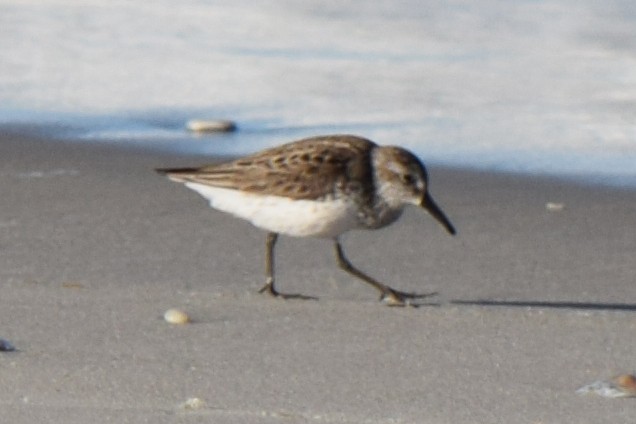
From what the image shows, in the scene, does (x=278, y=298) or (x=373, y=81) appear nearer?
(x=278, y=298)

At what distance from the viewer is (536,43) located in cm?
1135

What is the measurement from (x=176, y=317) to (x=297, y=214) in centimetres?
61

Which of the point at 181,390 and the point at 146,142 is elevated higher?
the point at 181,390

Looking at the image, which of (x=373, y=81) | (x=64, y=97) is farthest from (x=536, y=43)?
(x=64, y=97)

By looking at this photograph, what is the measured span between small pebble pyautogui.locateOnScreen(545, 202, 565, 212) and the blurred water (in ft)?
1.84

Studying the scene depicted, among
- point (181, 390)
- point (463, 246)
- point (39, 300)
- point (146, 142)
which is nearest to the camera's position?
point (181, 390)

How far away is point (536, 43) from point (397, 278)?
5576mm

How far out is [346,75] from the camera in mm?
10344

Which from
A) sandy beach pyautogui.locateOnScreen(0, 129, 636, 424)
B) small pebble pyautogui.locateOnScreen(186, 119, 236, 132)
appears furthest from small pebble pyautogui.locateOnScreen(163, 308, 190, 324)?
small pebble pyautogui.locateOnScreen(186, 119, 236, 132)

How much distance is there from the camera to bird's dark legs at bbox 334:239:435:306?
5574 millimetres

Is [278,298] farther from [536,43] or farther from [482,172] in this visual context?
[536,43]

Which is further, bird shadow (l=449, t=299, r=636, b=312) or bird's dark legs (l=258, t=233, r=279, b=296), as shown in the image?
bird's dark legs (l=258, t=233, r=279, b=296)

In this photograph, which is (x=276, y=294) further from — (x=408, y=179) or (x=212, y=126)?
(x=212, y=126)

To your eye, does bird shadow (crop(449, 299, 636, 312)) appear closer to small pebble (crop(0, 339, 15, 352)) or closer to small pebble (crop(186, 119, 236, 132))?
small pebble (crop(0, 339, 15, 352))
